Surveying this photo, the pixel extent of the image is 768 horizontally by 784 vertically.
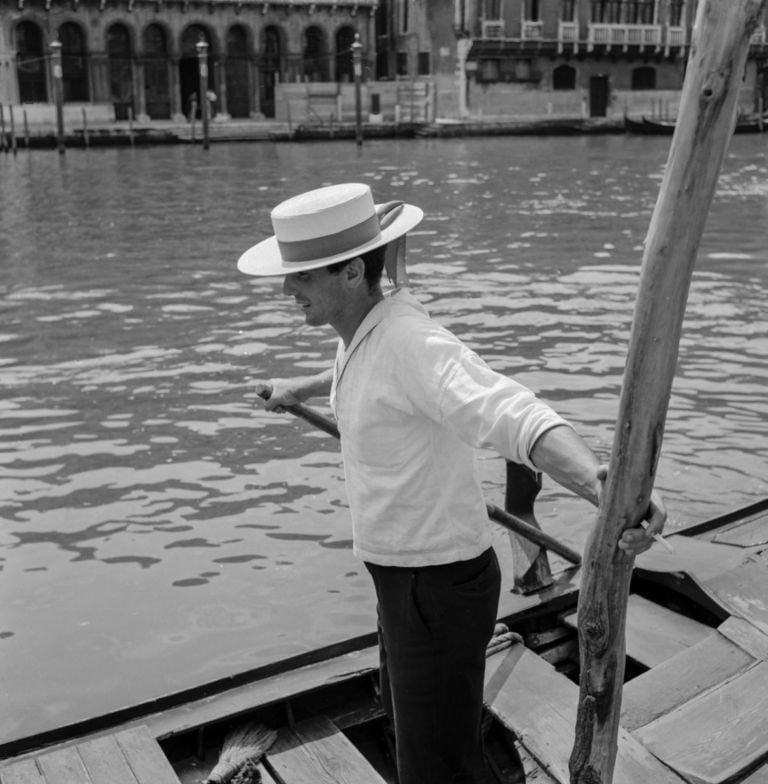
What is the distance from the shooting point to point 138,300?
11586 millimetres

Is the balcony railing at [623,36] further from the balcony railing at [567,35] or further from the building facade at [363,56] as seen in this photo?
the balcony railing at [567,35]

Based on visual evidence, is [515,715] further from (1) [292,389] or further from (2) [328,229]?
(2) [328,229]

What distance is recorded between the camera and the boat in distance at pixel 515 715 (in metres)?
3.03

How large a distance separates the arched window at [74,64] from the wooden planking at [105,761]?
45.8 metres

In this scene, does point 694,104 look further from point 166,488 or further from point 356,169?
point 356,169

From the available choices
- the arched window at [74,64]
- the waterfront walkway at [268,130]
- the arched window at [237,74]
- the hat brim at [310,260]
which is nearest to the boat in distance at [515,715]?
the hat brim at [310,260]

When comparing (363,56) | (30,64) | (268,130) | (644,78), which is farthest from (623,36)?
(30,64)

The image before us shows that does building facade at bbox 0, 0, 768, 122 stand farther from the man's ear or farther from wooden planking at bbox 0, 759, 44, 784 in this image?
the man's ear

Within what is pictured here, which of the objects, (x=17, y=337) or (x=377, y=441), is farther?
(x=17, y=337)

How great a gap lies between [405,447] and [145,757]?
1.29 metres

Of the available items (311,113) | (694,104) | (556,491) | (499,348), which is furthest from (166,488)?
(311,113)

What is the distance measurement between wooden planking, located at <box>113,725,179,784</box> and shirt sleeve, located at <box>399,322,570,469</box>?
135cm

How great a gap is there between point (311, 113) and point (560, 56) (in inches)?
454

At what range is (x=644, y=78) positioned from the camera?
51.4 metres
